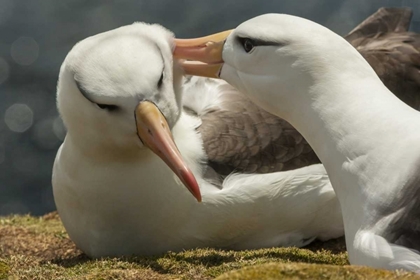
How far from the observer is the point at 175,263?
6258 millimetres

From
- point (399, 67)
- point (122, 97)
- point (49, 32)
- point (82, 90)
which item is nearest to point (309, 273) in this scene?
point (122, 97)

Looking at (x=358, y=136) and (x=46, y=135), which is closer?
(x=358, y=136)

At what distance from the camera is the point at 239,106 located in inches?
290

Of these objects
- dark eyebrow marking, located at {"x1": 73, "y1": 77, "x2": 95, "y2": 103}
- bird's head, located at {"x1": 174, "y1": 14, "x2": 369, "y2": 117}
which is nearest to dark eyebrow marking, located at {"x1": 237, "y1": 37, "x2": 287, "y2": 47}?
bird's head, located at {"x1": 174, "y1": 14, "x2": 369, "y2": 117}

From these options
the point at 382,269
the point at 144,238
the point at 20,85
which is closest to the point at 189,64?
the point at 144,238

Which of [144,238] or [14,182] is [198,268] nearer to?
[144,238]

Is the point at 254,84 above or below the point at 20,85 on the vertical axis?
above

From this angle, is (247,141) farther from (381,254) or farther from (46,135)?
(46,135)

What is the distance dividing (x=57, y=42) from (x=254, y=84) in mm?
13467

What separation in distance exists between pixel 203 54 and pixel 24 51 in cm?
1302

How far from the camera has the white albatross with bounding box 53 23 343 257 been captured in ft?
20.3

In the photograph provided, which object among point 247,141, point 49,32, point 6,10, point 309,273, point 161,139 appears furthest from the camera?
point 6,10

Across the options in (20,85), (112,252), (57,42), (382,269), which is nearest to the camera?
(382,269)

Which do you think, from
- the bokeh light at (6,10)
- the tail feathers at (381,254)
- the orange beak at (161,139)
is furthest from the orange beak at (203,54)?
the bokeh light at (6,10)
